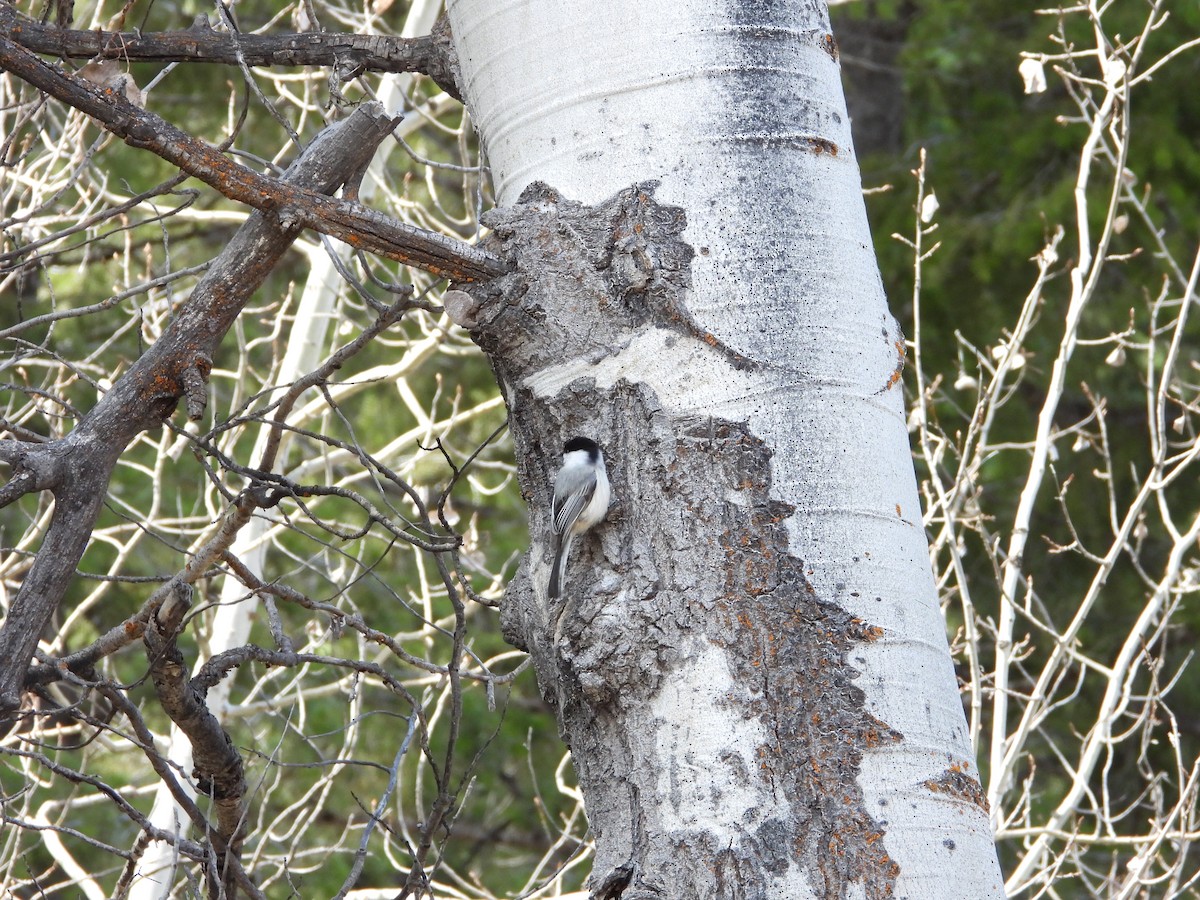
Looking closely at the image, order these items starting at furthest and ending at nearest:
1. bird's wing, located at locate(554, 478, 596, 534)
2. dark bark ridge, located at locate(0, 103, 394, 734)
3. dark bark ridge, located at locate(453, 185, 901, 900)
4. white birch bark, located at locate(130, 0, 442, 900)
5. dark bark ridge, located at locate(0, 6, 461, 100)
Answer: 1. white birch bark, located at locate(130, 0, 442, 900)
2. dark bark ridge, located at locate(0, 6, 461, 100)
3. dark bark ridge, located at locate(0, 103, 394, 734)
4. bird's wing, located at locate(554, 478, 596, 534)
5. dark bark ridge, located at locate(453, 185, 901, 900)

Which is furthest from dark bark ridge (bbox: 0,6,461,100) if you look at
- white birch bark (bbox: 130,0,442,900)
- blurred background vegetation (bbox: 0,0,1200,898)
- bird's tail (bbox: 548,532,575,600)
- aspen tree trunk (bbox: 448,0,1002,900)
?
blurred background vegetation (bbox: 0,0,1200,898)

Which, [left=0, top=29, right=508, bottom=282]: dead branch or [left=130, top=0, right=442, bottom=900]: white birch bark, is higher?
[left=130, top=0, right=442, bottom=900]: white birch bark

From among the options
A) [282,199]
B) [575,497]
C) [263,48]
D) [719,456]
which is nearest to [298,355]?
[263,48]

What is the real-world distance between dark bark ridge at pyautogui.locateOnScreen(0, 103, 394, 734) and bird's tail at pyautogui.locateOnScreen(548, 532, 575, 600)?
574mm

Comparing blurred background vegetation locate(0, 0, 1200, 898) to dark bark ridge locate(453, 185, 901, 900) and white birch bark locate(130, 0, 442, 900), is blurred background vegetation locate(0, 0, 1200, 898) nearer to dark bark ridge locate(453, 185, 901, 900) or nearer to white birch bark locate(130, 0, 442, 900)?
white birch bark locate(130, 0, 442, 900)

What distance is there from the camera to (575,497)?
160cm

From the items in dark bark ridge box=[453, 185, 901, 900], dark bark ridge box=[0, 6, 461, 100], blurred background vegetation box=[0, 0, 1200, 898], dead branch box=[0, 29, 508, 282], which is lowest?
dark bark ridge box=[453, 185, 901, 900]

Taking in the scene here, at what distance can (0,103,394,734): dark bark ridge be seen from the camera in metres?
1.63

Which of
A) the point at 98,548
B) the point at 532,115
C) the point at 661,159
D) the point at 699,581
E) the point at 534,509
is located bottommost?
the point at 699,581

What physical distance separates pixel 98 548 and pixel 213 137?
7.49ft

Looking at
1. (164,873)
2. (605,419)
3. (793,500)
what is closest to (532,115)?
(605,419)

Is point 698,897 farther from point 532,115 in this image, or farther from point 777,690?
point 532,115

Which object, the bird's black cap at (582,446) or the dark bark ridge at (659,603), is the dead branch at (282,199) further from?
the bird's black cap at (582,446)

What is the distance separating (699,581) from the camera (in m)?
1.40
